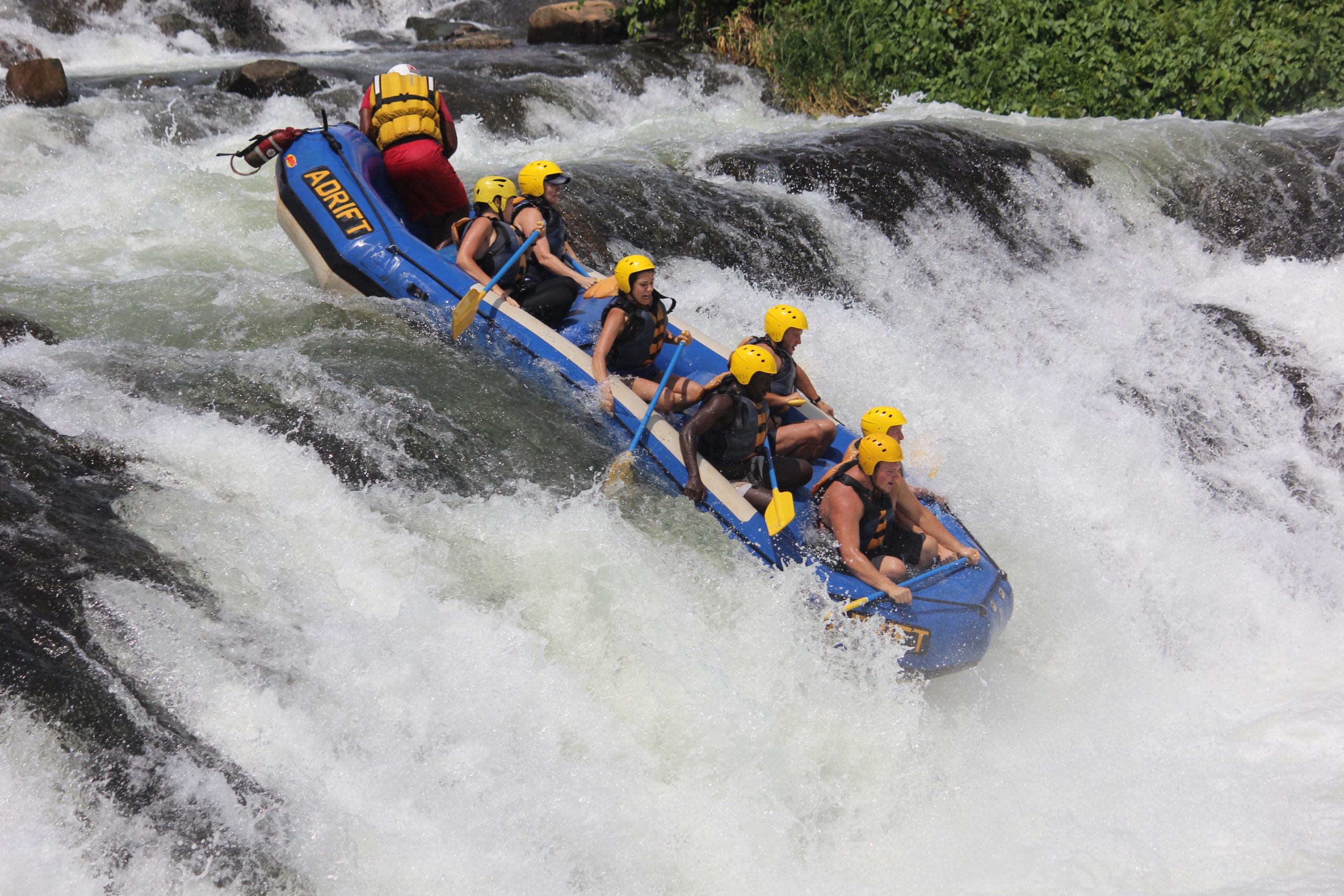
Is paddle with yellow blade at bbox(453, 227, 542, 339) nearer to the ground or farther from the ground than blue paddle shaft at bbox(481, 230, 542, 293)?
nearer to the ground

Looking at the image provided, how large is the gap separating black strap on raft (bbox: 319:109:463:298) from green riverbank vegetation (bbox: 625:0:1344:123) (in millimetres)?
6338

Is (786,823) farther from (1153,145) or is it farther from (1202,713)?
(1153,145)

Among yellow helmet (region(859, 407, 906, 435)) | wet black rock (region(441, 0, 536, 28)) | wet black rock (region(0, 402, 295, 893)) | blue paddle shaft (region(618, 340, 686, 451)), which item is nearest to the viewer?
wet black rock (region(0, 402, 295, 893))

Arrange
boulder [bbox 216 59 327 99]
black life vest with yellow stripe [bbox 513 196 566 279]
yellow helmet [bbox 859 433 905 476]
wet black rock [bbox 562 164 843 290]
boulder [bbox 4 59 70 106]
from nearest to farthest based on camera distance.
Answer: yellow helmet [bbox 859 433 905 476] → black life vest with yellow stripe [bbox 513 196 566 279] → wet black rock [bbox 562 164 843 290] → boulder [bbox 4 59 70 106] → boulder [bbox 216 59 327 99]

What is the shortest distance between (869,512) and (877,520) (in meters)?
0.05

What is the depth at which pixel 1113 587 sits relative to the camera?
5.11 meters

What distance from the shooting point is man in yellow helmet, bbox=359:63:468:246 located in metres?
5.82

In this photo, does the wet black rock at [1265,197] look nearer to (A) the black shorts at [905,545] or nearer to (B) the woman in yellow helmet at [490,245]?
(A) the black shorts at [905,545]

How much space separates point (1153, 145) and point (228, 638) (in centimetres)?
873

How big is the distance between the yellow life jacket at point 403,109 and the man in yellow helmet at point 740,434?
2.64 meters

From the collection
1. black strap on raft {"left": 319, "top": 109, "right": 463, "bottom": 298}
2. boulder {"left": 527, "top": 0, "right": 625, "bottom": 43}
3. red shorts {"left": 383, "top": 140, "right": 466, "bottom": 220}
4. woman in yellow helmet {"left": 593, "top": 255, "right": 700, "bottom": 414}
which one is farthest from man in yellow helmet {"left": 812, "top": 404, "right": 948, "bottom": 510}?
boulder {"left": 527, "top": 0, "right": 625, "bottom": 43}

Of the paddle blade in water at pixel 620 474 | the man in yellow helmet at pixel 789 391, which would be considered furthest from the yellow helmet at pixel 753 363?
the paddle blade in water at pixel 620 474

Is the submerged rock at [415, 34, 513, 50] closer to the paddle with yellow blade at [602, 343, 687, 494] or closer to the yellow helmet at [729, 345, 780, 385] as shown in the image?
the paddle with yellow blade at [602, 343, 687, 494]

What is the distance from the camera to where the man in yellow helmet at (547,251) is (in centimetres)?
535
